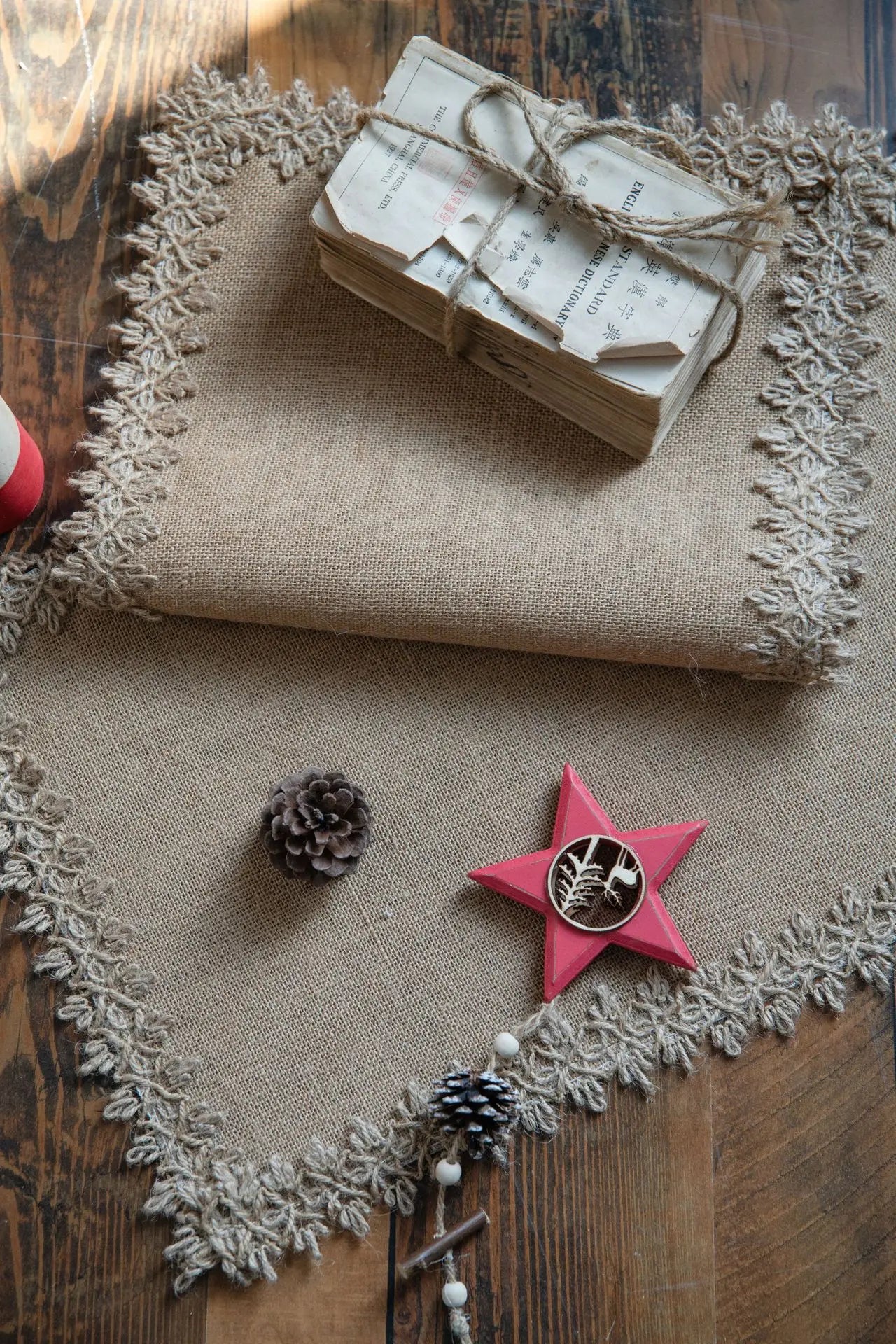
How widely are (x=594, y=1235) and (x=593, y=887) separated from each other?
32 cm

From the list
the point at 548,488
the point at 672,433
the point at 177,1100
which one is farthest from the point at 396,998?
the point at 672,433

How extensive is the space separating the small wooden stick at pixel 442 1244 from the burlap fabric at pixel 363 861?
6cm

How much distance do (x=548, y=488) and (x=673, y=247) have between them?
25 centimetres

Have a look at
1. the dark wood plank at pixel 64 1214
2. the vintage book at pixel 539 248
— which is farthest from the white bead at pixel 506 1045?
the vintage book at pixel 539 248

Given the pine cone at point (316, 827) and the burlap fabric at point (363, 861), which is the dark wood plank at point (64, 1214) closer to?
the burlap fabric at point (363, 861)

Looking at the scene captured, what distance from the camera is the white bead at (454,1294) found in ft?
3.07

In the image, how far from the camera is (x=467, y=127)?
3.22 feet

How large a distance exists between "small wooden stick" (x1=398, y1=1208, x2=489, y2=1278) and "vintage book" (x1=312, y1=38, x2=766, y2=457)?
746 millimetres

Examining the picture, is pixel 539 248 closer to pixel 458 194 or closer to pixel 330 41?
pixel 458 194

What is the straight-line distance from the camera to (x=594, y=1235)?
38.1 inches

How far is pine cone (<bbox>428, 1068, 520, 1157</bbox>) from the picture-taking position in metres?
0.93

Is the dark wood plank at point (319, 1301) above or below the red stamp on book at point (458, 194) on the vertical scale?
below

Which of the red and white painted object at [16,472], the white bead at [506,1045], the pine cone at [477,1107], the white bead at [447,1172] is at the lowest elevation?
the white bead at [447,1172]

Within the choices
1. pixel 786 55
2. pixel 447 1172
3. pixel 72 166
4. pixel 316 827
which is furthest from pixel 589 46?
pixel 447 1172
